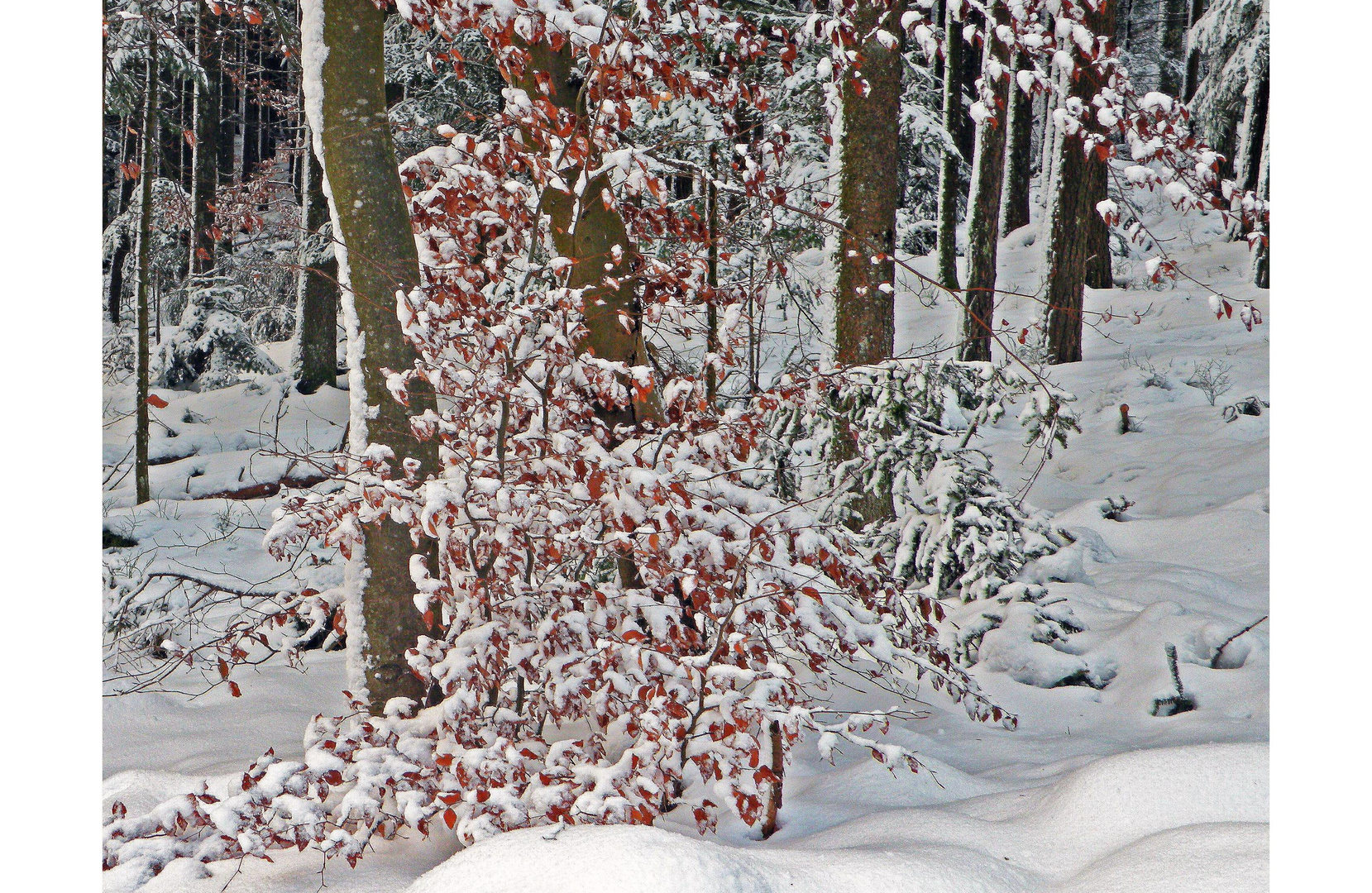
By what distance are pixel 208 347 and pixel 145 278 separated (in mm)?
4223

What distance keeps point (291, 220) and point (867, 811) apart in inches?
614

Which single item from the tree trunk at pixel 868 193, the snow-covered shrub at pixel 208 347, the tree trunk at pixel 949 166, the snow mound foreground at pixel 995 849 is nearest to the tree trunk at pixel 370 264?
the snow mound foreground at pixel 995 849

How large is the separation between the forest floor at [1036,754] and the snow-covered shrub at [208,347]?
4.65 m

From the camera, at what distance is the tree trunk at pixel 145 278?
927 cm

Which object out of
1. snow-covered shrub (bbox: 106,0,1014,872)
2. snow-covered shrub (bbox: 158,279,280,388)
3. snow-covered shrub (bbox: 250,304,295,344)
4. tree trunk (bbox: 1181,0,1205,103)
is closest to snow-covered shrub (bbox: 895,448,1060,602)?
snow-covered shrub (bbox: 106,0,1014,872)

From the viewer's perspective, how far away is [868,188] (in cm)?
535

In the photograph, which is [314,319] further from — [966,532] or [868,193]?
[966,532]

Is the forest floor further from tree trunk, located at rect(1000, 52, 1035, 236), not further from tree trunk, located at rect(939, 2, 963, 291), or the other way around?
tree trunk, located at rect(1000, 52, 1035, 236)

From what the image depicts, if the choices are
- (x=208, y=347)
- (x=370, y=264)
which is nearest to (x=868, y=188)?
(x=370, y=264)

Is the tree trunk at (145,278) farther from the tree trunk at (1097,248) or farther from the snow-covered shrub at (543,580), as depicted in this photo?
the tree trunk at (1097,248)

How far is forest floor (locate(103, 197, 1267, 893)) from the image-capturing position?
2.35 metres

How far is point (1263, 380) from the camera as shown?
9.64m
